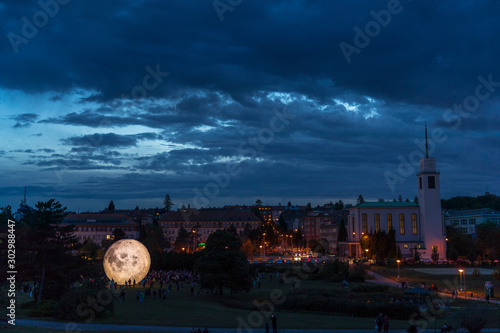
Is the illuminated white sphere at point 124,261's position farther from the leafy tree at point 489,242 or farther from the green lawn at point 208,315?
the leafy tree at point 489,242

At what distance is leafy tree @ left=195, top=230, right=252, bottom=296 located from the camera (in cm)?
4481

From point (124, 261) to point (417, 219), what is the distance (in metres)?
78.7

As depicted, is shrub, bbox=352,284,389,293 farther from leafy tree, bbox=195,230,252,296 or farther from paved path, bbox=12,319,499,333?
paved path, bbox=12,319,499,333

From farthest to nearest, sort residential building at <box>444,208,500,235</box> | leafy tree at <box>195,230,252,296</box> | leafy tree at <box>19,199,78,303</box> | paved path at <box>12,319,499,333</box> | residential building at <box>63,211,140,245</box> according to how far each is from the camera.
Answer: residential building at <box>444,208,500,235</box>
residential building at <box>63,211,140,245</box>
leafy tree at <box>195,230,252,296</box>
leafy tree at <box>19,199,78,303</box>
paved path at <box>12,319,499,333</box>

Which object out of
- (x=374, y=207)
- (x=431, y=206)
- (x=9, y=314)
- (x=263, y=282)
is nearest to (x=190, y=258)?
(x=263, y=282)

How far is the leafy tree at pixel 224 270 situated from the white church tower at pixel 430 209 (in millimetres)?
68608

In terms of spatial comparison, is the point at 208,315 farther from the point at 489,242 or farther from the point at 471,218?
the point at 471,218

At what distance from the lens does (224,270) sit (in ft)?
150

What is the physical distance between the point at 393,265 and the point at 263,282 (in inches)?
1216

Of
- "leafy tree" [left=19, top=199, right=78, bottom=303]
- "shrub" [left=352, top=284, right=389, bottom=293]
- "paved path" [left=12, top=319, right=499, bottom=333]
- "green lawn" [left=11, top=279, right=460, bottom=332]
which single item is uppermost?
"leafy tree" [left=19, top=199, right=78, bottom=303]

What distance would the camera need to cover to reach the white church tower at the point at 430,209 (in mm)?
104000

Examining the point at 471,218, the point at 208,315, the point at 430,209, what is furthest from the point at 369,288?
the point at 471,218

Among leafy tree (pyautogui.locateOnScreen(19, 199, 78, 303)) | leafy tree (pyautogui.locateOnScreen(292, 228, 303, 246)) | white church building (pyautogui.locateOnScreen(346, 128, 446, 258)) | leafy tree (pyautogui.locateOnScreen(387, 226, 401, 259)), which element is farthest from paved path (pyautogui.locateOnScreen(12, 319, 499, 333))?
leafy tree (pyautogui.locateOnScreen(292, 228, 303, 246))

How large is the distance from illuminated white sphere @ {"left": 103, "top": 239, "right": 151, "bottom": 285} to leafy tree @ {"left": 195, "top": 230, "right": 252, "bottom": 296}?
275 inches
